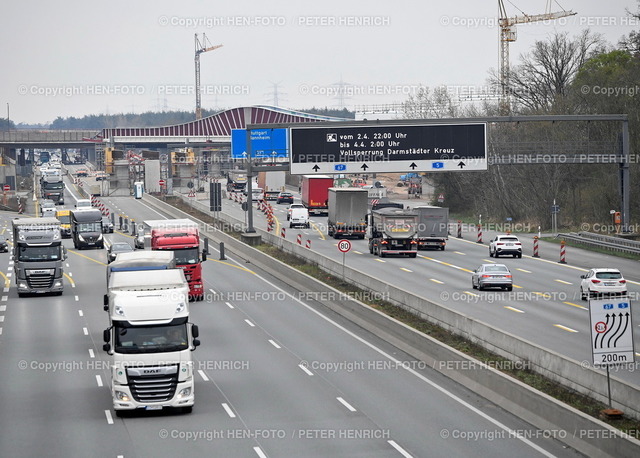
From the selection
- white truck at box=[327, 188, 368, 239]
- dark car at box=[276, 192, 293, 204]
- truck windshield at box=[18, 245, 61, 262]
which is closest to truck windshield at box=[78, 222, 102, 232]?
white truck at box=[327, 188, 368, 239]

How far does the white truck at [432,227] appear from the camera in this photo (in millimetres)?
61281

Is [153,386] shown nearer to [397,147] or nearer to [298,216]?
[397,147]

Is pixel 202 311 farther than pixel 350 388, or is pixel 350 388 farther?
pixel 202 311

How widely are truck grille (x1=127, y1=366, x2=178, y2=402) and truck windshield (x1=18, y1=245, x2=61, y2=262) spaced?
22598 millimetres

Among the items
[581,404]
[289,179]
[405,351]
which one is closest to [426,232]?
[405,351]

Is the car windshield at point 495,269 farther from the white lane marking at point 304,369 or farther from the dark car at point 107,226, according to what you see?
the dark car at point 107,226

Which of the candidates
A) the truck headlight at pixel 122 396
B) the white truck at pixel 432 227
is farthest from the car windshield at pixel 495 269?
the truck headlight at pixel 122 396

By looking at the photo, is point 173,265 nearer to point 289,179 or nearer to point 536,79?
point 536,79

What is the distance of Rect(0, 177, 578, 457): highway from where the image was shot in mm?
20844

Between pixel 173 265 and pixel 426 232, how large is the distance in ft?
103

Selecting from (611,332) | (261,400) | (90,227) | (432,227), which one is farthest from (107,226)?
(611,332)

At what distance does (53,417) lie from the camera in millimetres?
23406

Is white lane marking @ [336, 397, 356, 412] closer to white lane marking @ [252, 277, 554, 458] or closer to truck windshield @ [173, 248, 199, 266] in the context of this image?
white lane marking @ [252, 277, 554, 458]

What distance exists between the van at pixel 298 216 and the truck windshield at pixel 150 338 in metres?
55.9
